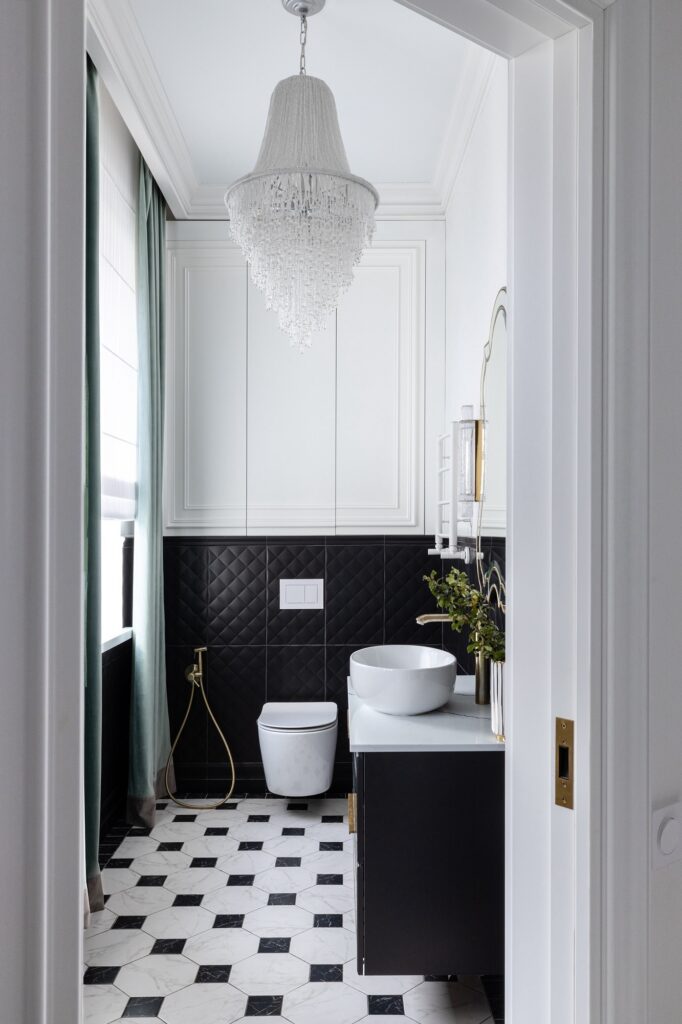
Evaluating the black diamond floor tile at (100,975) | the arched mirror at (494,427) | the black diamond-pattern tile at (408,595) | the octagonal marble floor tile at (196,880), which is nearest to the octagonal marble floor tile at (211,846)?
the octagonal marble floor tile at (196,880)

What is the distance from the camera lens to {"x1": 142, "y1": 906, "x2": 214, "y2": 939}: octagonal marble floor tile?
246cm

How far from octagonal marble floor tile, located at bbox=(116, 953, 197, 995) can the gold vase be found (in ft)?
3.86

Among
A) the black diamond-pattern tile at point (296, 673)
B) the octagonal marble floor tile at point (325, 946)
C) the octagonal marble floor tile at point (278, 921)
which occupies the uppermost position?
the black diamond-pattern tile at point (296, 673)

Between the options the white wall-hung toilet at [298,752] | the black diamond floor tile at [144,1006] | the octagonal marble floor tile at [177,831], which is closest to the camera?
the black diamond floor tile at [144,1006]

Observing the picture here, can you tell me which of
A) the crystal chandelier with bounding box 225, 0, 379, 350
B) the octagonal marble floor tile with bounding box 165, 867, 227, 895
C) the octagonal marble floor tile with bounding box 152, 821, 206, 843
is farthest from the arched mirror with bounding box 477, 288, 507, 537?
the octagonal marble floor tile with bounding box 152, 821, 206, 843

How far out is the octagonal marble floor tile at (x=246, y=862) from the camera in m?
2.92

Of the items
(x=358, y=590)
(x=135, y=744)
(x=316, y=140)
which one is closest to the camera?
(x=316, y=140)

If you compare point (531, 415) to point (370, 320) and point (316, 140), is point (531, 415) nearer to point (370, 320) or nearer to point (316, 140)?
point (316, 140)

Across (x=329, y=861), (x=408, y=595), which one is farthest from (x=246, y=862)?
(x=408, y=595)

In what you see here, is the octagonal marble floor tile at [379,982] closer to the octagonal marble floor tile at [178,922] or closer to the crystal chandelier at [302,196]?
the octagonal marble floor tile at [178,922]

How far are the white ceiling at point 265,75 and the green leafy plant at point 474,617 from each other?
170 centimetres
